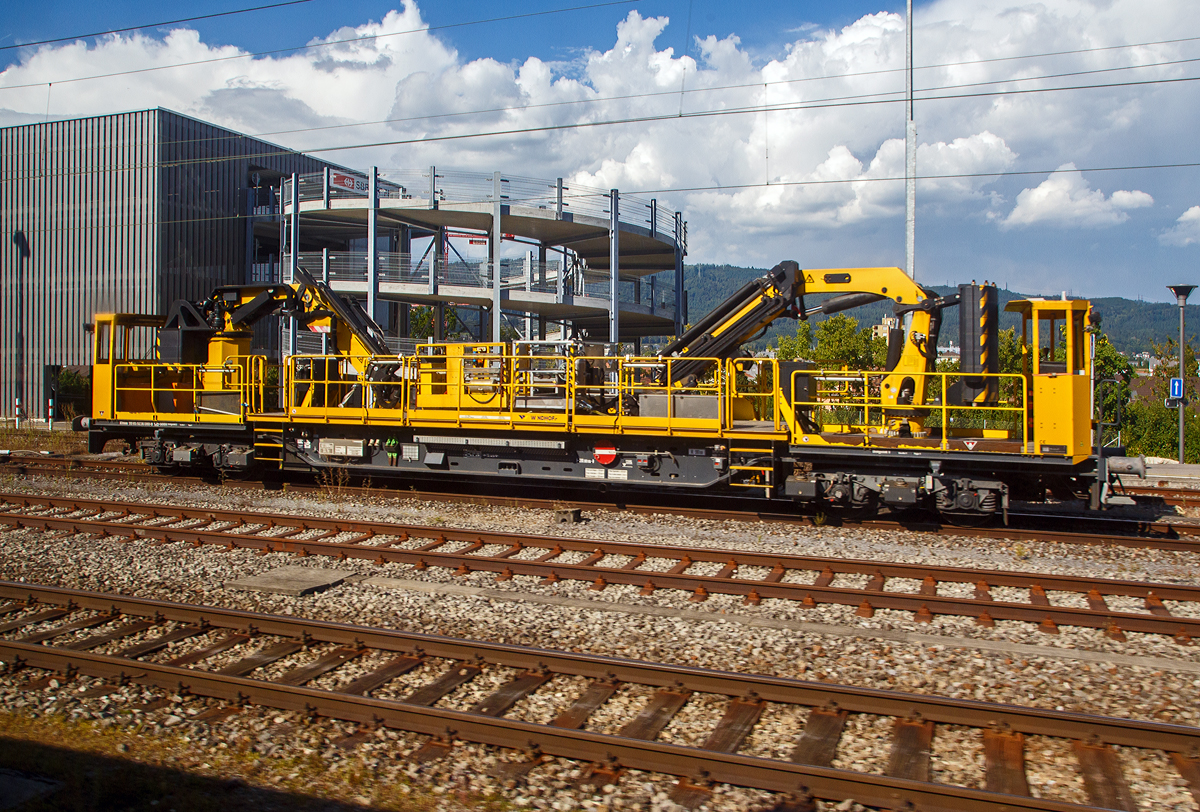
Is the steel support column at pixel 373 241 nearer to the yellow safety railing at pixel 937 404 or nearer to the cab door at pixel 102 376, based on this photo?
the cab door at pixel 102 376

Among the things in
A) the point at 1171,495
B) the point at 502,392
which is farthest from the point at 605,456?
the point at 1171,495

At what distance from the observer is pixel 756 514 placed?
1209 centimetres

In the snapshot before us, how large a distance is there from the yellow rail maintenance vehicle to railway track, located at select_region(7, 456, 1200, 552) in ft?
1.34

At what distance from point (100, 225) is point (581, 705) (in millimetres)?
38005

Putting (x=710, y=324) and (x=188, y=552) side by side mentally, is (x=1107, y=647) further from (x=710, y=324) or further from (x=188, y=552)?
(x=188, y=552)

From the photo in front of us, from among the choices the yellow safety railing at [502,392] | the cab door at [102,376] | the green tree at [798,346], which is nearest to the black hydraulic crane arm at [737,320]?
the yellow safety railing at [502,392]

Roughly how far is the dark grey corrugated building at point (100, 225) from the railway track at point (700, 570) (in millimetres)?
26088

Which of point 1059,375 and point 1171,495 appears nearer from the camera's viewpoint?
point 1059,375

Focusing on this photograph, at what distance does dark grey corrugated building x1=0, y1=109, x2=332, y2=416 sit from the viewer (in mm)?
33750

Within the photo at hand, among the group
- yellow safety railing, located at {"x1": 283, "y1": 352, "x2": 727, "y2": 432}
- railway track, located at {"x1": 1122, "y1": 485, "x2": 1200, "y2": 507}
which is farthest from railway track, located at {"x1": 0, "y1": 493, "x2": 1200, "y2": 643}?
railway track, located at {"x1": 1122, "y1": 485, "x2": 1200, "y2": 507}

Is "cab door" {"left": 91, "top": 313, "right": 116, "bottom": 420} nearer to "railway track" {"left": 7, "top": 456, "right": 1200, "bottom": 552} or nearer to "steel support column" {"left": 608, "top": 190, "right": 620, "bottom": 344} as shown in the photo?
"railway track" {"left": 7, "top": 456, "right": 1200, "bottom": 552}

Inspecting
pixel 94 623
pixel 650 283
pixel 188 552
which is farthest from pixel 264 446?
pixel 650 283

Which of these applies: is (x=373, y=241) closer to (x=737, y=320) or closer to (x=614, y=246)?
(x=614, y=246)

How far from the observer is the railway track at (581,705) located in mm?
4332
